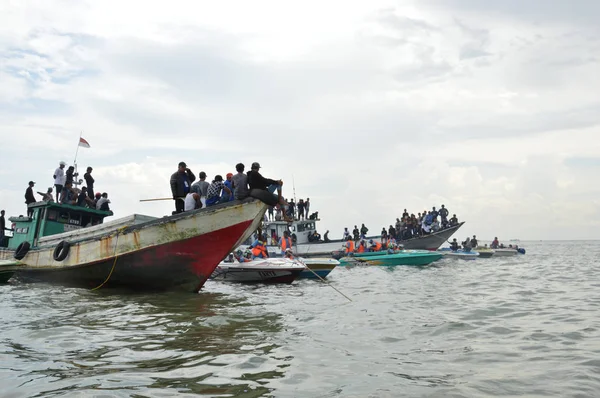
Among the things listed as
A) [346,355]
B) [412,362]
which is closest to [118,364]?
[346,355]

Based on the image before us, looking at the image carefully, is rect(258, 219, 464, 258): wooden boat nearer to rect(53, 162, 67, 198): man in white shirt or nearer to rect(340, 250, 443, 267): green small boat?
rect(340, 250, 443, 267): green small boat

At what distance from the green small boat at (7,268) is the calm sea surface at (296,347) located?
441cm

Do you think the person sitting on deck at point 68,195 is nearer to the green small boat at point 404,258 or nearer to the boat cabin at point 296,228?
the green small boat at point 404,258

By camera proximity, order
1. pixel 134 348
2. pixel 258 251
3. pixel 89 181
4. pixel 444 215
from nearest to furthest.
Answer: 1. pixel 134 348
2. pixel 89 181
3. pixel 258 251
4. pixel 444 215

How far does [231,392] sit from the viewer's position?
4.45 m

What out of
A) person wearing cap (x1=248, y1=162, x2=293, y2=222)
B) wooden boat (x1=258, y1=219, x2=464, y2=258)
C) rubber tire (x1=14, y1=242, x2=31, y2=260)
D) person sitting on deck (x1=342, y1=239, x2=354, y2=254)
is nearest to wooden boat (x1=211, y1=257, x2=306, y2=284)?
person wearing cap (x1=248, y1=162, x2=293, y2=222)

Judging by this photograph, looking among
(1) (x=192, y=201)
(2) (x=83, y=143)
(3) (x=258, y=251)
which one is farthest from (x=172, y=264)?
(2) (x=83, y=143)

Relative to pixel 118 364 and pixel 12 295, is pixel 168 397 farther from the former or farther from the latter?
pixel 12 295

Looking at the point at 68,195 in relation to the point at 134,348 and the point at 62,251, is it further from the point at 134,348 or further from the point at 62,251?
the point at 134,348

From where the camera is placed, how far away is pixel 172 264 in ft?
41.0

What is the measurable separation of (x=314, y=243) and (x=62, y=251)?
2418cm

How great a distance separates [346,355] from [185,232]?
725 cm

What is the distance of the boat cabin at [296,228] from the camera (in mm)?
35906

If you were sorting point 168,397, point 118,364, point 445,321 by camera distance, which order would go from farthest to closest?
point 445,321, point 118,364, point 168,397
